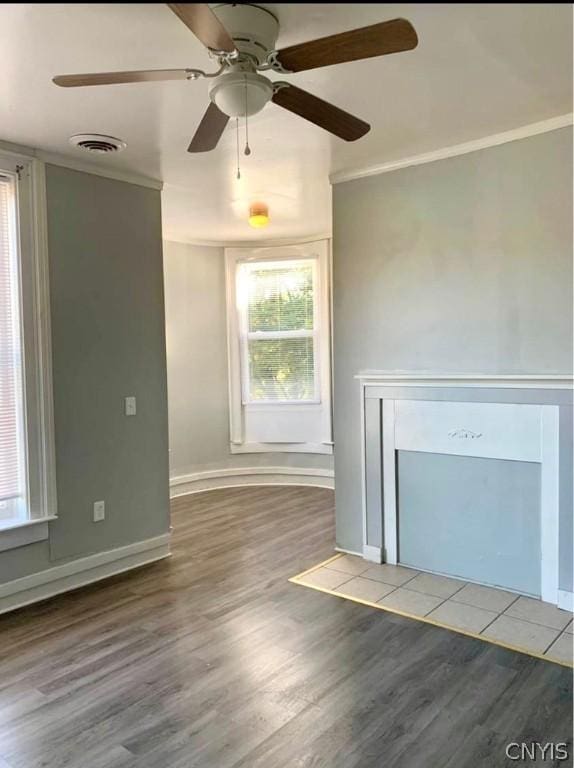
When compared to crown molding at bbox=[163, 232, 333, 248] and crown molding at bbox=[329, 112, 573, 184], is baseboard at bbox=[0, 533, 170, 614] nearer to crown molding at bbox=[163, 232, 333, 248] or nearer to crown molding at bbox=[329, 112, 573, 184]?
crown molding at bbox=[329, 112, 573, 184]

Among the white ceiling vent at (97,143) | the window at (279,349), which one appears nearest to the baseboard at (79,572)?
the window at (279,349)

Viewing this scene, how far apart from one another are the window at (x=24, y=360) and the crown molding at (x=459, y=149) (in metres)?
1.76

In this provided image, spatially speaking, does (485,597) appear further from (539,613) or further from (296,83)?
(296,83)

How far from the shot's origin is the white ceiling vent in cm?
280

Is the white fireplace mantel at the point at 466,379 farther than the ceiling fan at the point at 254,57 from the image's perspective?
Yes

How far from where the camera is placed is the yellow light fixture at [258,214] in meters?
4.07

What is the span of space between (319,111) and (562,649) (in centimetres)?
233

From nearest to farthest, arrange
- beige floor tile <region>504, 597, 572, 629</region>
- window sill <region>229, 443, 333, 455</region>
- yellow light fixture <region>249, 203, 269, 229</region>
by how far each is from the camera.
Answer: beige floor tile <region>504, 597, 572, 629</region>, yellow light fixture <region>249, 203, 269, 229</region>, window sill <region>229, 443, 333, 455</region>

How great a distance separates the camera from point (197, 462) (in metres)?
5.46

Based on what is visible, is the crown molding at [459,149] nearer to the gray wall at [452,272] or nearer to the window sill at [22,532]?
the gray wall at [452,272]

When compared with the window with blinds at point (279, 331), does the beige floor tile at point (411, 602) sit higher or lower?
lower

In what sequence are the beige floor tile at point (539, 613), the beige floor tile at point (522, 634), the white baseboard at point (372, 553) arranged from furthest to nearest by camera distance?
the white baseboard at point (372, 553) → the beige floor tile at point (539, 613) → the beige floor tile at point (522, 634)

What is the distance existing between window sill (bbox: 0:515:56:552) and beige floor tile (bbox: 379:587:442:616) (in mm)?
1798

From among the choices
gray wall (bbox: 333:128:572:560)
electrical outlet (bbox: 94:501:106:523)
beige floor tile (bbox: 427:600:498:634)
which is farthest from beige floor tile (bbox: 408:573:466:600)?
electrical outlet (bbox: 94:501:106:523)
